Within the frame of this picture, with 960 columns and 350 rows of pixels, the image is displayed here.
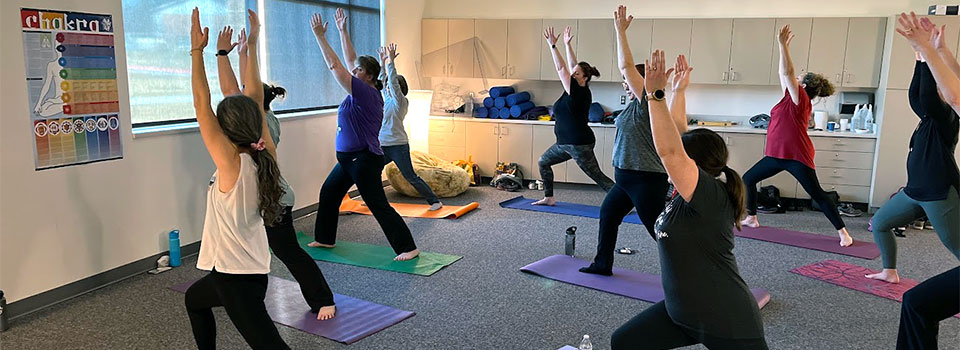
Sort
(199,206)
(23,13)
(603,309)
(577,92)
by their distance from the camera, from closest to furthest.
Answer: (23,13)
(603,309)
(199,206)
(577,92)

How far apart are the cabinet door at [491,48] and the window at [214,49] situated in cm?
131

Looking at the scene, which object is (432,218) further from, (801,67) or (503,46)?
(801,67)

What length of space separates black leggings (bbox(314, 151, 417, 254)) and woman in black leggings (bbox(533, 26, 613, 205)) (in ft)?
5.79

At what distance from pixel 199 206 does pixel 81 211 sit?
937 mm

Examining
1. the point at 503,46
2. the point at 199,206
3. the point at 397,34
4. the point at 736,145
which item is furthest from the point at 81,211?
the point at 736,145

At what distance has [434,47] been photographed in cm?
821

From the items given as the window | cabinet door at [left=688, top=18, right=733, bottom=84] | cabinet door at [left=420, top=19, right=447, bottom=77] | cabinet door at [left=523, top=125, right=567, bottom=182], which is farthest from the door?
the window

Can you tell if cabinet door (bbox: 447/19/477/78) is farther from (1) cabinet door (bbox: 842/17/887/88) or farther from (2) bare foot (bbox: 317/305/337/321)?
(2) bare foot (bbox: 317/305/337/321)

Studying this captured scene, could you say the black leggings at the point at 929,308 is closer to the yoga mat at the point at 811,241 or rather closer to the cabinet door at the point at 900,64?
the yoga mat at the point at 811,241

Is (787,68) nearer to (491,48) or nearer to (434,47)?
(491,48)

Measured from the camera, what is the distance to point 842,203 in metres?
6.73

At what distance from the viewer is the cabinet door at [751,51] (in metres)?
7.05

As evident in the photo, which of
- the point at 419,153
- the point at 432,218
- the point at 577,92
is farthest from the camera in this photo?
the point at 419,153

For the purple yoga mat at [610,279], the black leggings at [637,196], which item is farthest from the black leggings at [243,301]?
the purple yoga mat at [610,279]
